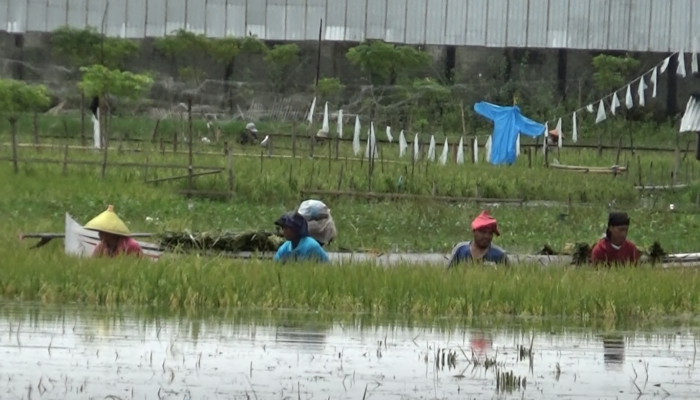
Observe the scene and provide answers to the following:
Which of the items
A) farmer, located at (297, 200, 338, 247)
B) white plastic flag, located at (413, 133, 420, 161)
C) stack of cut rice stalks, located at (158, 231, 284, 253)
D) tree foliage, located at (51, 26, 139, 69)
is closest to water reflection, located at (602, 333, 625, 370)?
farmer, located at (297, 200, 338, 247)

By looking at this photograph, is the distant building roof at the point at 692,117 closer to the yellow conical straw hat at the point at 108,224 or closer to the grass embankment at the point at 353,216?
the grass embankment at the point at 353,216

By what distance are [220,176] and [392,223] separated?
3.62 metres

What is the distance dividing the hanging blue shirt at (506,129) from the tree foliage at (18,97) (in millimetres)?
9808

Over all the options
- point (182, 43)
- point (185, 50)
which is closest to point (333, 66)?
point (185, 50)

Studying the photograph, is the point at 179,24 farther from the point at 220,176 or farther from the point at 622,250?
the point at 622,250

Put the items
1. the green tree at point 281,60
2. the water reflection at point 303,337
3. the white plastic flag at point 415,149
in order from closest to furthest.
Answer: the water reflection at point 303,337
the white plastic flag at point 415,149
the green tree at point 281,60

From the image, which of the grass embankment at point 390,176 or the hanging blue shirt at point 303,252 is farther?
the grass embankment at point 390,176

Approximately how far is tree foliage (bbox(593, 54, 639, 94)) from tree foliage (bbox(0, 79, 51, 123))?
1358 cm

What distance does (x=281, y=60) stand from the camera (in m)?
39.2

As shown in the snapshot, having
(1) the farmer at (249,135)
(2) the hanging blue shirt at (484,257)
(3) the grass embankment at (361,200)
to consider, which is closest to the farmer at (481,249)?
(2) the hanging blue shirt at (484,257)

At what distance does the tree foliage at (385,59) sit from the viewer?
1508 inches

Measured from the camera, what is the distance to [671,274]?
1363cm

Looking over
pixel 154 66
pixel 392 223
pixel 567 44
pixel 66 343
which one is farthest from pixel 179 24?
pixel 66 343

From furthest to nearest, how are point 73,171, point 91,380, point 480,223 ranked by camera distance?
point 73,171 < point 480,223 < point 91,380
